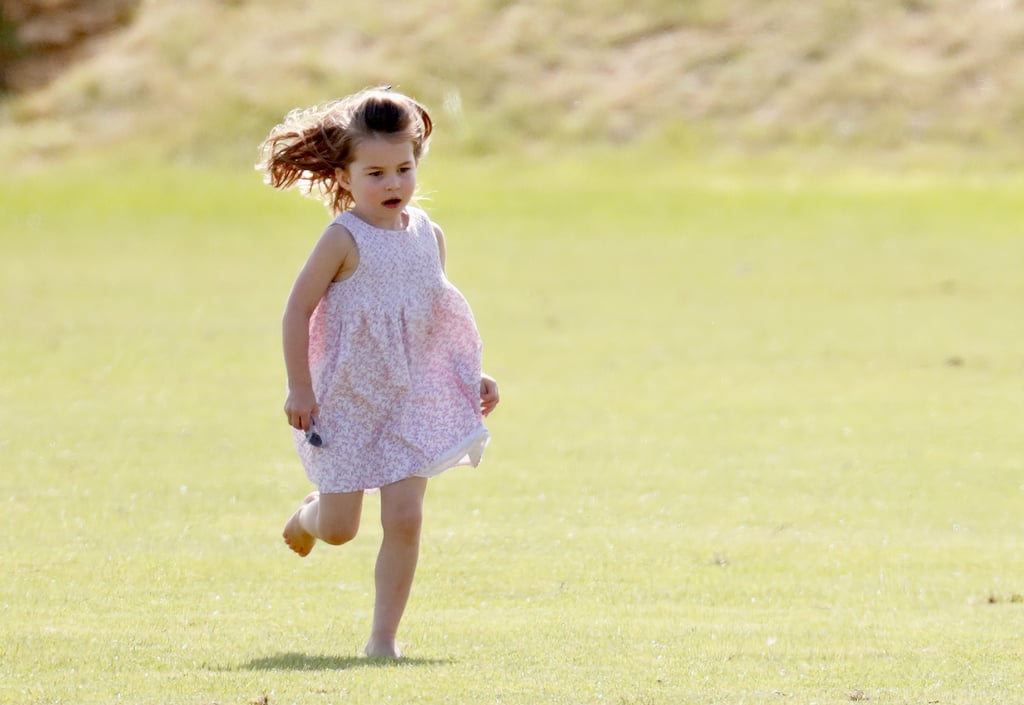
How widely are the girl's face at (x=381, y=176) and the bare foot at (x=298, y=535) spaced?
885mm

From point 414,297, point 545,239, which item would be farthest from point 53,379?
point 545,239

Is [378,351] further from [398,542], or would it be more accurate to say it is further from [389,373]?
[398,542]

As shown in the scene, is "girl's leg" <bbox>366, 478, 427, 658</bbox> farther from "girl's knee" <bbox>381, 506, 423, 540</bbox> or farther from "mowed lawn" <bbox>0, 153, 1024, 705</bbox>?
"mowed lawn" <bbox>0, 153, 1024, 705</bbox>

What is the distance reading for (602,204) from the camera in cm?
2538

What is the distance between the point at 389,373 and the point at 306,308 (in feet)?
0.99

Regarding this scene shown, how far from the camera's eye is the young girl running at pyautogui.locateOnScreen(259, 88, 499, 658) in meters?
5.48

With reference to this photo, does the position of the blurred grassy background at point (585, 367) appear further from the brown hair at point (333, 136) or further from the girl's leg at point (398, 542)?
the brown hair at point (333, 136)

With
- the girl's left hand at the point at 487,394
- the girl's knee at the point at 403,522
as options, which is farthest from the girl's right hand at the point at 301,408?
the girl's left hand at the point at 487,394

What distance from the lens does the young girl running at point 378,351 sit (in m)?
5.48

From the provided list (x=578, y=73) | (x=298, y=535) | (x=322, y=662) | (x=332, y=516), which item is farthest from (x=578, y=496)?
(x=578, y=73)

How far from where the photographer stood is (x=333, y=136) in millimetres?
5660

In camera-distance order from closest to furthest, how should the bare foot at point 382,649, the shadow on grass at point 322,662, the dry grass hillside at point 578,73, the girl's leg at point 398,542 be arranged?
the shadow on grass at point 322,662 < the bare foot at point 382,649 < the girl's leg at point 398,542 < the dry grass hillside at point 578,73

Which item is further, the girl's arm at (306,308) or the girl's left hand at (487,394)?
the girl's left hand at (487,394)

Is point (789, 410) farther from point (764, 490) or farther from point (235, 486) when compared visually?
point (235, 486)
